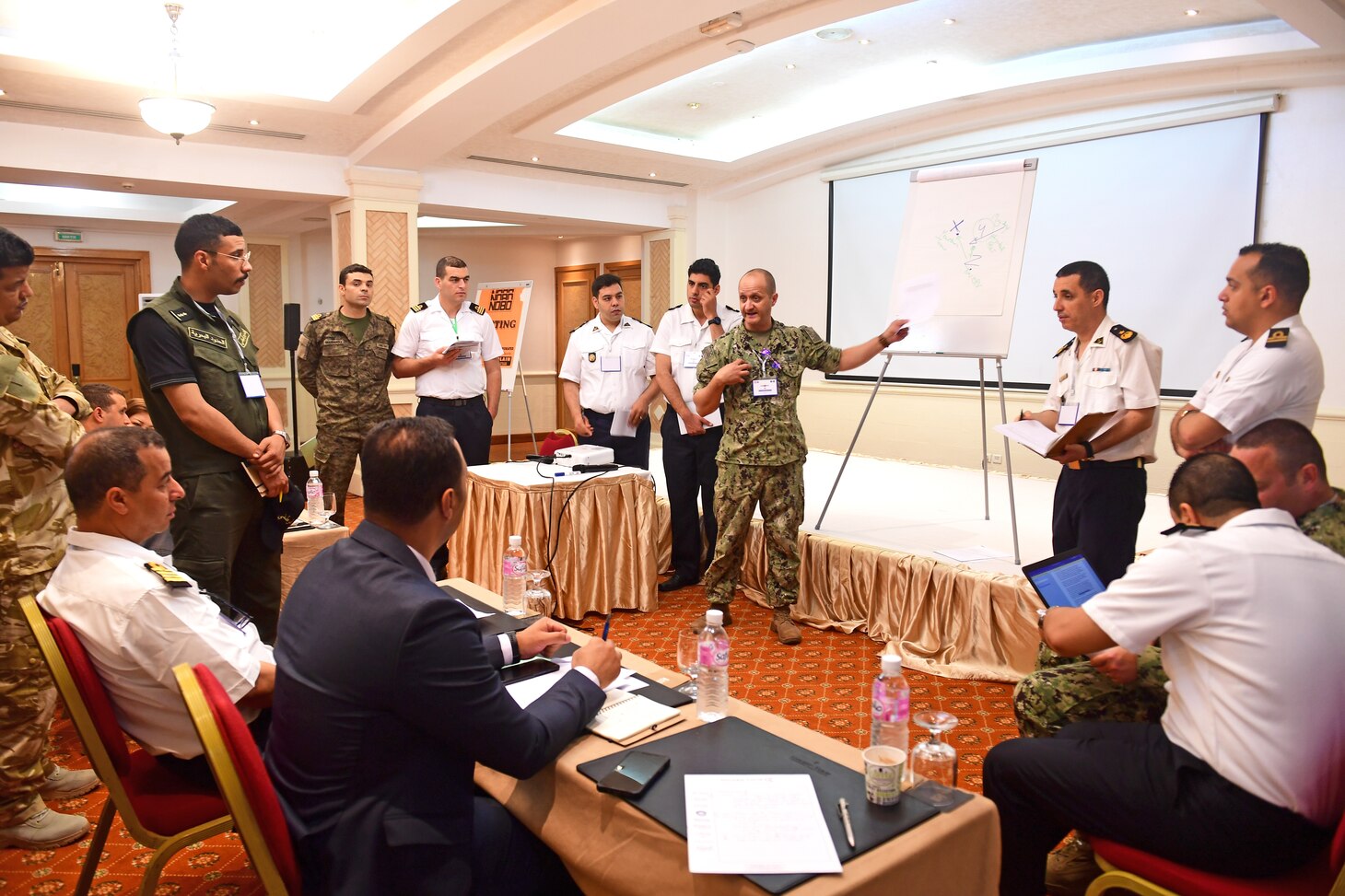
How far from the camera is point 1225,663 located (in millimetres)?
1450

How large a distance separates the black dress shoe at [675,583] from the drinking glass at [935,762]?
3079 mm

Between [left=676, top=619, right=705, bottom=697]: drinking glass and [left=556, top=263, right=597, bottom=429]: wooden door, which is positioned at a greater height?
[left=556, top=263, right=597, bottom=429]: wooden door

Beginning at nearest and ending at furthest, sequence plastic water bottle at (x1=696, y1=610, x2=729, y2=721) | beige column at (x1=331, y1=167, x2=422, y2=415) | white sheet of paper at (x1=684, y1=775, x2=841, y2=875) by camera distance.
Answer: white sheet of paper at (x1=684, y1=775, x2=841, y2=875), plastic water bottle at (x1=696, y1=610, x2=729, y2=721), beige column at (x1=331, y1=167, x2=422, y2=415)

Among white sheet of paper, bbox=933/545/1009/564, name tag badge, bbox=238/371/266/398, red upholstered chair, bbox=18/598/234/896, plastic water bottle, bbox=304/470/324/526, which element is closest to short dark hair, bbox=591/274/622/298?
plastic water bottle, bbox=304/470/324/526

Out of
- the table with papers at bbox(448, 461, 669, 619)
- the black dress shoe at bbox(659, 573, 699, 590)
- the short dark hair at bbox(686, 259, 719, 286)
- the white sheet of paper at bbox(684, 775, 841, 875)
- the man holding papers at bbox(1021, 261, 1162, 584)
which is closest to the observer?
the white sheet of paper at bbox(684, 775, 841, 875)

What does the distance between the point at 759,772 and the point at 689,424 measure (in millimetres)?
3023

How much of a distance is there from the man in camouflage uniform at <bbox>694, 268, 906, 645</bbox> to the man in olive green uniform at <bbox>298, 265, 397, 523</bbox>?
1.84m

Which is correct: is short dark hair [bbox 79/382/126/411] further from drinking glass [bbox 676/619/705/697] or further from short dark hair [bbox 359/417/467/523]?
drinking glass [bbox 676/619/705/697]

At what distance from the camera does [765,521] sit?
3900mm

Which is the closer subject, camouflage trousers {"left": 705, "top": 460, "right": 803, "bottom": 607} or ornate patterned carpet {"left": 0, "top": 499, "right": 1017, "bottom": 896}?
ornate patterned carpet {"left": 0, "top": 499, "right": 1017, "bottom": 896}

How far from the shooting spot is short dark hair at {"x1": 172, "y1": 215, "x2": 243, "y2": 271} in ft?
8.40

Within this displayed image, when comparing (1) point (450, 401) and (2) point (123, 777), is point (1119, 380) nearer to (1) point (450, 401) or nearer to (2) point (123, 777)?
(2) point (123, 777)

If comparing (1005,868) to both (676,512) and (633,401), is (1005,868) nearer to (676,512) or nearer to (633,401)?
(676,512)

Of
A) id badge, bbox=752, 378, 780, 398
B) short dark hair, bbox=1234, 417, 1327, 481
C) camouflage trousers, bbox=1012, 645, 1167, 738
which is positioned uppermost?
id badge, bbox=752, 378, 780, 398
